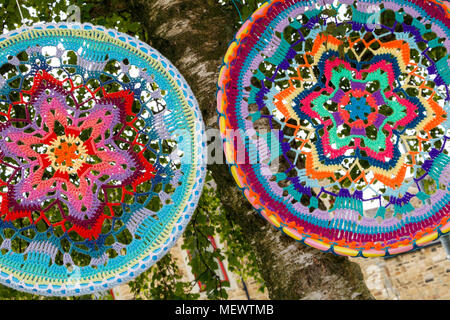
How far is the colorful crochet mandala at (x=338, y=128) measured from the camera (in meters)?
1.24

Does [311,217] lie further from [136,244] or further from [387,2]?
[387,2]

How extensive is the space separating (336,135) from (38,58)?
0.87 metres

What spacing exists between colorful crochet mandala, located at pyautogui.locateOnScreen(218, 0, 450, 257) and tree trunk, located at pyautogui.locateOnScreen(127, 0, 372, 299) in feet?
0.26

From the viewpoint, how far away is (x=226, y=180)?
4.42 feet

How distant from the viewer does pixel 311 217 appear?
128cm

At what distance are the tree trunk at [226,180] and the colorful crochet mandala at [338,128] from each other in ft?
0.26

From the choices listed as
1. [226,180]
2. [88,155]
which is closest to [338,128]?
[226,180]

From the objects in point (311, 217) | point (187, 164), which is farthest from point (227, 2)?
point (311, 217)

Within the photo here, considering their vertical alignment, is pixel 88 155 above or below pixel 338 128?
below

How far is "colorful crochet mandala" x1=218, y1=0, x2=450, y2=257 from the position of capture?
4.07 feet

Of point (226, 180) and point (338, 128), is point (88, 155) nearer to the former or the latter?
point (226, 180)

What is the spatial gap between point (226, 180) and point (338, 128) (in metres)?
0.37

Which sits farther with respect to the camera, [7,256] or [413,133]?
[413,133]
